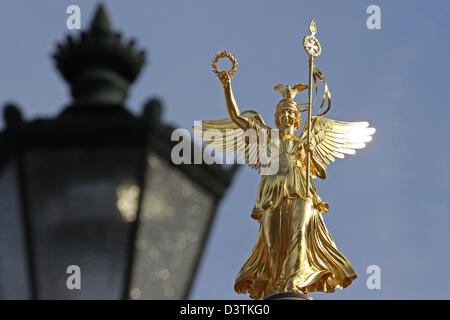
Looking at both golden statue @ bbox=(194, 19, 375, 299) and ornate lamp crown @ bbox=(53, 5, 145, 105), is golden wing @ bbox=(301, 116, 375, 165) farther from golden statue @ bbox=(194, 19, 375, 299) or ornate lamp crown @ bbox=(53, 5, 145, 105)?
ornate lamp crown @ bbox=(53, 5, 145, 105)

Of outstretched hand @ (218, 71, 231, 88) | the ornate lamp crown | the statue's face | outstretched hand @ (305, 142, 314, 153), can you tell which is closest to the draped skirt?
outstretched hand @ (305, 142, 314, 153)

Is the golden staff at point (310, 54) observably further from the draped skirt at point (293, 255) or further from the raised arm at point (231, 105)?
the raised arm at point (231, 105)

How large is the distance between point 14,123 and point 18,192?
0.57ft

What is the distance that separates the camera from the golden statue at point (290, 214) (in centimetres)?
1363

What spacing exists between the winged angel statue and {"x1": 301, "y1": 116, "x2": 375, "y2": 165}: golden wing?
0.20 metres

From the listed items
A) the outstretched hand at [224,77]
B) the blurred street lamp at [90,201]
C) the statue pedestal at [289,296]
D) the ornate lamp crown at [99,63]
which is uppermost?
the outstretched hand at [224,77]

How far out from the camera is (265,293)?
14.0 m

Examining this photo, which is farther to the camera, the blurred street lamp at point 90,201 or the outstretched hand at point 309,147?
the outstretched hand at point 309,147

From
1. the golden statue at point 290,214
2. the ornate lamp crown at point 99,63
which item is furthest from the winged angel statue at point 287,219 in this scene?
the ornate lamp crown at point 99,63

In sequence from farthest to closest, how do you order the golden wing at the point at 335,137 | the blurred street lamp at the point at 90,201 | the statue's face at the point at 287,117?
the golden wing at the point at 335,137 < the statue's face at the point at 287,117 < the blurred street lamp at the point at 90,201

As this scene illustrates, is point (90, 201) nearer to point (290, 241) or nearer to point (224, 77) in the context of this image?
point (290, 241)

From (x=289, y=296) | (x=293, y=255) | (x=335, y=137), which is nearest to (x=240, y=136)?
(x=335, y=137)
